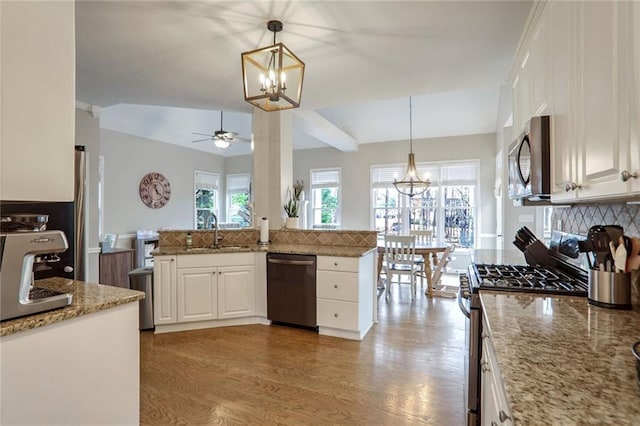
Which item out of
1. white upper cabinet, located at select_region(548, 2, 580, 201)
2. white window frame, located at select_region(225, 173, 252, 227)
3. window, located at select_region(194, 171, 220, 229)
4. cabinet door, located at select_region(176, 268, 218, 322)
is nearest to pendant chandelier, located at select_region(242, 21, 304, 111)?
white upper cabinet, located at select_region(548, 2, 580, 201)

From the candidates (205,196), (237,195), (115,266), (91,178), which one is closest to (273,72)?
(91,178)

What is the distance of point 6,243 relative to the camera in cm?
107

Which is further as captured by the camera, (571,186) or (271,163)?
(271,163)

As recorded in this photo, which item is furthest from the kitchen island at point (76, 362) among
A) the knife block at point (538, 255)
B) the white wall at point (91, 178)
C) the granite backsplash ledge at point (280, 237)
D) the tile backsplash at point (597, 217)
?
the white wall at point (91, 178)

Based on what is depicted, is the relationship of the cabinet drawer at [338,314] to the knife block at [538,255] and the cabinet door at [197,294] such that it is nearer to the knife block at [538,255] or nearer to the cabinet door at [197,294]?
the cabinet door at [197,294]

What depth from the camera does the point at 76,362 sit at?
125 cm

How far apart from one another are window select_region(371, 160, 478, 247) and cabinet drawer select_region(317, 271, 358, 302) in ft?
12.1

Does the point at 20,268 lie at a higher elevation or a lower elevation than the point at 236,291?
higher

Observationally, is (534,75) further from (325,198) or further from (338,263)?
(325,198)

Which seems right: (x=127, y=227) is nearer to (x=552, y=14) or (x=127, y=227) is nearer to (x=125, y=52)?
(x=125, y=52)

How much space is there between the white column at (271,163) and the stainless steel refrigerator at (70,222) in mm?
1819

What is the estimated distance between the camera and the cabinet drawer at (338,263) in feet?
10.3

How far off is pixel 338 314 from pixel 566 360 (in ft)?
7.99

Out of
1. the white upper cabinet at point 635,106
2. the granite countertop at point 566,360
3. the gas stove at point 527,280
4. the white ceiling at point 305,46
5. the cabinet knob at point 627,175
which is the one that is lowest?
the granite countertop at point 566,360
